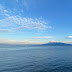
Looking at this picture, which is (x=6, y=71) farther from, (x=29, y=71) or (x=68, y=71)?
(x=68, y=71)

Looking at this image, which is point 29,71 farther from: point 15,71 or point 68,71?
point 68,71

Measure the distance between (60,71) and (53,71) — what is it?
3068 millimetres

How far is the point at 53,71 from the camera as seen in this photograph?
30766mm

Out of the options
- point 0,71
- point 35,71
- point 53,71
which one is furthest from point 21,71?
point 53,71

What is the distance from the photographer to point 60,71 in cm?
3052

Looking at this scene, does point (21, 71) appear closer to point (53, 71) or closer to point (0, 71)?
point (0, 71)

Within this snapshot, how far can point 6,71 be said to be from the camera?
103 ft

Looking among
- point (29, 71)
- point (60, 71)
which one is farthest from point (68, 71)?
point (29, 71)

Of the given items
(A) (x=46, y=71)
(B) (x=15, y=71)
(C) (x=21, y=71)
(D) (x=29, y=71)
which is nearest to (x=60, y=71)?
(A) (x=46, y=71)

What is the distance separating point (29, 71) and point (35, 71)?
2713 millimetres

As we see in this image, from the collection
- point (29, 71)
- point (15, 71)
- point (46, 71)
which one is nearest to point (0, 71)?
point (15, 71)

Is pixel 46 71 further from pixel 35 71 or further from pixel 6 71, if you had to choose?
pixel 6 71

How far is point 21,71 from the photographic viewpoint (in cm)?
3131

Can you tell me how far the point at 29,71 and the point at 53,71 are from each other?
10789 mm
